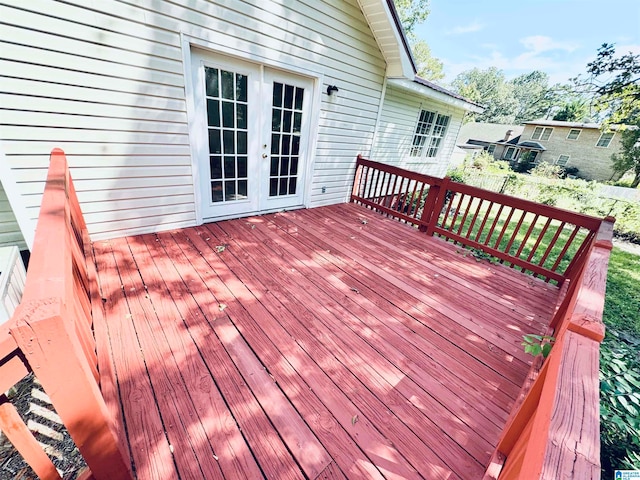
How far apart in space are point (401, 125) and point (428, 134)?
5.14 ft

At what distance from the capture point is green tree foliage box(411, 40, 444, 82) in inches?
857

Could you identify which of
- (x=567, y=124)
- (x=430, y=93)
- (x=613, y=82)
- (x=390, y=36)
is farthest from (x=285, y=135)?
(x=567, y=124)

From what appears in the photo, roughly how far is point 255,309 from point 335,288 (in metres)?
0.83

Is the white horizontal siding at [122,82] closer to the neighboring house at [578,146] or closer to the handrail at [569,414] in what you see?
the handrail at [569,414]

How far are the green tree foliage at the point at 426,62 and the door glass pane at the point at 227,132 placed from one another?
22649mm

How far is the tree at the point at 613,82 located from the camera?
496 centimetres

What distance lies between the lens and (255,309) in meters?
2.22

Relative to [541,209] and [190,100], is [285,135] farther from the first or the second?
[541,209]

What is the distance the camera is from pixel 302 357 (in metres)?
1.86

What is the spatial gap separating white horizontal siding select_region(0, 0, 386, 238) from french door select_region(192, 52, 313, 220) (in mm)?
202

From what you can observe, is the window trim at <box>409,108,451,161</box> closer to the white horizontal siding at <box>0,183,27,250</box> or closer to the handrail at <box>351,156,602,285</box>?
the handrail at <box>351,156,602,285</box>

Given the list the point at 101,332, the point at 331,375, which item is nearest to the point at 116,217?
the point at 101,332

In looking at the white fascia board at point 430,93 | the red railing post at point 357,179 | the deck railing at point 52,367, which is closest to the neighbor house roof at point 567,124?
the white fascia board at point 430,93

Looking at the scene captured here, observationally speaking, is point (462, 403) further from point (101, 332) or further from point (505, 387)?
point (101, 332)
